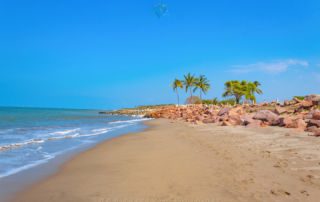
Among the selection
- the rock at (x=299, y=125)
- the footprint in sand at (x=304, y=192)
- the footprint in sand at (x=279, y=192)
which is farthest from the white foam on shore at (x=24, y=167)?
the rock at (x=299, y=125)

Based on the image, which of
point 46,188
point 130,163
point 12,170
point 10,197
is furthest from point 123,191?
point 12,170

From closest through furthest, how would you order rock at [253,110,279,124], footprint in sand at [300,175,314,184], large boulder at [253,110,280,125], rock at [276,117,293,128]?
footprint in sand at [300,175,314,184] < rock at [276,117,293,128] < large boulder at [253,110,280,125] < rock at [253,110,279,124]

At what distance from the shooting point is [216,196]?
5.12 metres

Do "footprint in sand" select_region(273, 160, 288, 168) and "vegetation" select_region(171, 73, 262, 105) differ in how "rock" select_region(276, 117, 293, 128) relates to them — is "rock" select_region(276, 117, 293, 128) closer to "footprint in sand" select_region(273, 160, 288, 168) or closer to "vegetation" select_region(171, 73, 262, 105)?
"footprint in sand" select_region(273, 160, 288, 168)

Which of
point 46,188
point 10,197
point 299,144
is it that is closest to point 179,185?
point 46,188

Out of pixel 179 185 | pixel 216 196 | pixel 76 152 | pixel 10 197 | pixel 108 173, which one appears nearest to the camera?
pixel 216 196

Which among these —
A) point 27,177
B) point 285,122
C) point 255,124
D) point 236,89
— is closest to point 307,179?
point 27,177

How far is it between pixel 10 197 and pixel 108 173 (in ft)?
8.05

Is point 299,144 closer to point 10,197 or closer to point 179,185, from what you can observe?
point 179,185

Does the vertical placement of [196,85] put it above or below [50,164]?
above

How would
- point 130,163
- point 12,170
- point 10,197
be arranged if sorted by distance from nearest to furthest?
point 10,197 → point 12,170 → point 130,163

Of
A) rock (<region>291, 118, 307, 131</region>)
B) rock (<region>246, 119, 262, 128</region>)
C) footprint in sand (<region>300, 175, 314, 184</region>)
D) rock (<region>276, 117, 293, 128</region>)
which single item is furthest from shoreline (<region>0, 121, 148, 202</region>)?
rock (<region>276, 117, 293, 128</region>)

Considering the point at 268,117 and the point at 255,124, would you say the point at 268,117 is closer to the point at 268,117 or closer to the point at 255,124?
the point at 268,117

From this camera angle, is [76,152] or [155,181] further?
[76,152]
